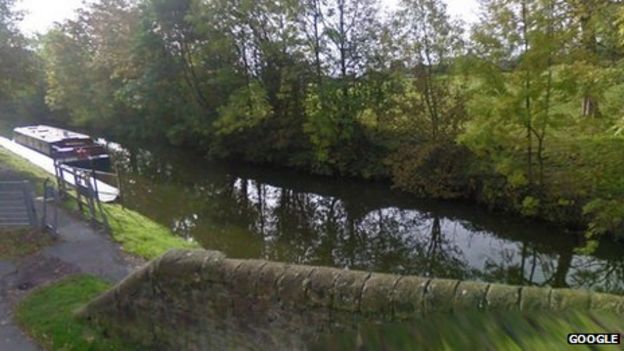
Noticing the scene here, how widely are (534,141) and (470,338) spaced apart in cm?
1252

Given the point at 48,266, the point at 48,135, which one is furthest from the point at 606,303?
the point at 48,135

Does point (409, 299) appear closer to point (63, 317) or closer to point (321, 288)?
point (321, 288)

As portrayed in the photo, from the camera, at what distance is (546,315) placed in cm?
310

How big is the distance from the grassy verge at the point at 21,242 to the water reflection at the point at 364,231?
4260mm

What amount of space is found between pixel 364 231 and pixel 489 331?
10714 mm

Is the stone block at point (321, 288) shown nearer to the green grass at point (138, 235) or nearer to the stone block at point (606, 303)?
the stone block at point (606, 303)

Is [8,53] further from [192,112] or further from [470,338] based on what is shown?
[470,338]

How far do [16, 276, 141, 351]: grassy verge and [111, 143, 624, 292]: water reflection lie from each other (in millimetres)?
5127

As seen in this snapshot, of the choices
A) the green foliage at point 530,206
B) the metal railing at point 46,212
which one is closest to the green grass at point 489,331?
the metal railing at point 46,212

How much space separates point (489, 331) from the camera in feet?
9.57

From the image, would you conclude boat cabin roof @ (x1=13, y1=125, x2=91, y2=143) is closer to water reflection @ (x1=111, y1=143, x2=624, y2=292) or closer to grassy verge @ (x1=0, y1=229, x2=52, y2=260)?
water reflection @ (x1=111, y1=143, x2=624, y2=292)

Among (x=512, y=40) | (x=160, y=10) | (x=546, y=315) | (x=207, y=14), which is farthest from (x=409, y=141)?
(x=546, y=315)

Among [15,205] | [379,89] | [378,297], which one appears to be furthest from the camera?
[379,89]

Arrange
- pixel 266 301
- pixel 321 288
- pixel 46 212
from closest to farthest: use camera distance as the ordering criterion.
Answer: pixel 321 288 → pixel 266 301 → pixel 46 212
